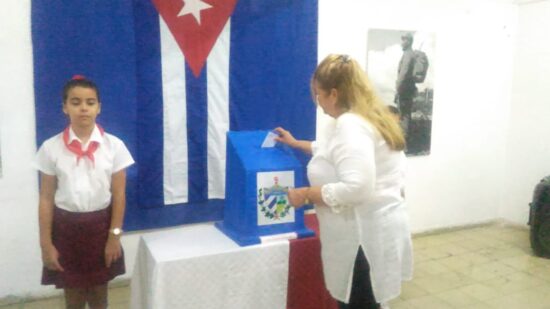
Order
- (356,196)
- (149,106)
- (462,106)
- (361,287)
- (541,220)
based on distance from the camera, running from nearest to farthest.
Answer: (356,196), (361,287), (149,106), (541,220), (462,106)

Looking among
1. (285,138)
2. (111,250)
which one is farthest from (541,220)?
(111,250)

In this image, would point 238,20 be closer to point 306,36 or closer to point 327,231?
point 306,36

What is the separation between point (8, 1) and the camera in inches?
88.7

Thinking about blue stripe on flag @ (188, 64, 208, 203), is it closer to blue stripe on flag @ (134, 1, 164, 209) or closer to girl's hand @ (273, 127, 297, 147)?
blue stripe on flag @ (134, 1, 164, 209)

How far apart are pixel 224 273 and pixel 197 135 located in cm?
114

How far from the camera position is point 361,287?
1.52 meters

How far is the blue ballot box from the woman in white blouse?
28 centimetres

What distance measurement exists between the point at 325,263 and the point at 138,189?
1.38 metres

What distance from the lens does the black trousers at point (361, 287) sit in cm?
151

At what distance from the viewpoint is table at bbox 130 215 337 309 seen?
165cm

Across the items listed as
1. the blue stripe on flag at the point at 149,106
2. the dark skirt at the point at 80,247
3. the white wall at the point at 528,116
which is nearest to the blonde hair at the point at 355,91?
the dark skirt at the point at 80,247

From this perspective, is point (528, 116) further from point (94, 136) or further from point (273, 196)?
point (94, 136)

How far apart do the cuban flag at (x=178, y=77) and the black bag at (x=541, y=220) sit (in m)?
1.84

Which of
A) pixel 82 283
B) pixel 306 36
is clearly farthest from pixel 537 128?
pixel 82 283
